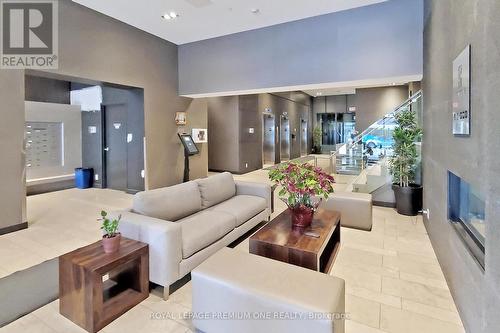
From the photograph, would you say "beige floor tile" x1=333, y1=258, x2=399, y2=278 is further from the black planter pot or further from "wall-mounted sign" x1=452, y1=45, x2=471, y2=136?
the black planter pot

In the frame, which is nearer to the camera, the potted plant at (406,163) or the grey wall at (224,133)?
the potted plant at (406,163)

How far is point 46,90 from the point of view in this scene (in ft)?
23.1

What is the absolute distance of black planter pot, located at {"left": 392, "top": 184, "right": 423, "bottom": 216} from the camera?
15.2 feet

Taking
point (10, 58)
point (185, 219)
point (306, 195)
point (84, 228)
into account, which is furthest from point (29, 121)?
point (306, 195)

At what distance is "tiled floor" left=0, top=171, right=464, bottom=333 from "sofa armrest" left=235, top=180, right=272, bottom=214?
0.97 metres

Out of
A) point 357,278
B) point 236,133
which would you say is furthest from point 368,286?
point 236,133

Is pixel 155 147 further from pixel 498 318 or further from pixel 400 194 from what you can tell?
pixel 498 318

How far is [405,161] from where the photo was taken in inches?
186

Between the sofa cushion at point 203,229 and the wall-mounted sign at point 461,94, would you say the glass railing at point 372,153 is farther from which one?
the sofa cushion at point 203,229

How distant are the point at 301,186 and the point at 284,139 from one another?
10.6m

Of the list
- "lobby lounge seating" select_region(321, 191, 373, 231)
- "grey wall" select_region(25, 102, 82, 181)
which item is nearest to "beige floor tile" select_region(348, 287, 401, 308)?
"lobby lounge seating" select_region(321, 191, 373, 231)

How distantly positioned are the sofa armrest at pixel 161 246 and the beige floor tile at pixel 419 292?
1937mm

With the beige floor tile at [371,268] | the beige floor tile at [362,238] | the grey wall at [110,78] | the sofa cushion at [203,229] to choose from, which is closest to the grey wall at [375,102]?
the grey wall at [110,78]

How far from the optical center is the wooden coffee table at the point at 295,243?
7.41 feet
